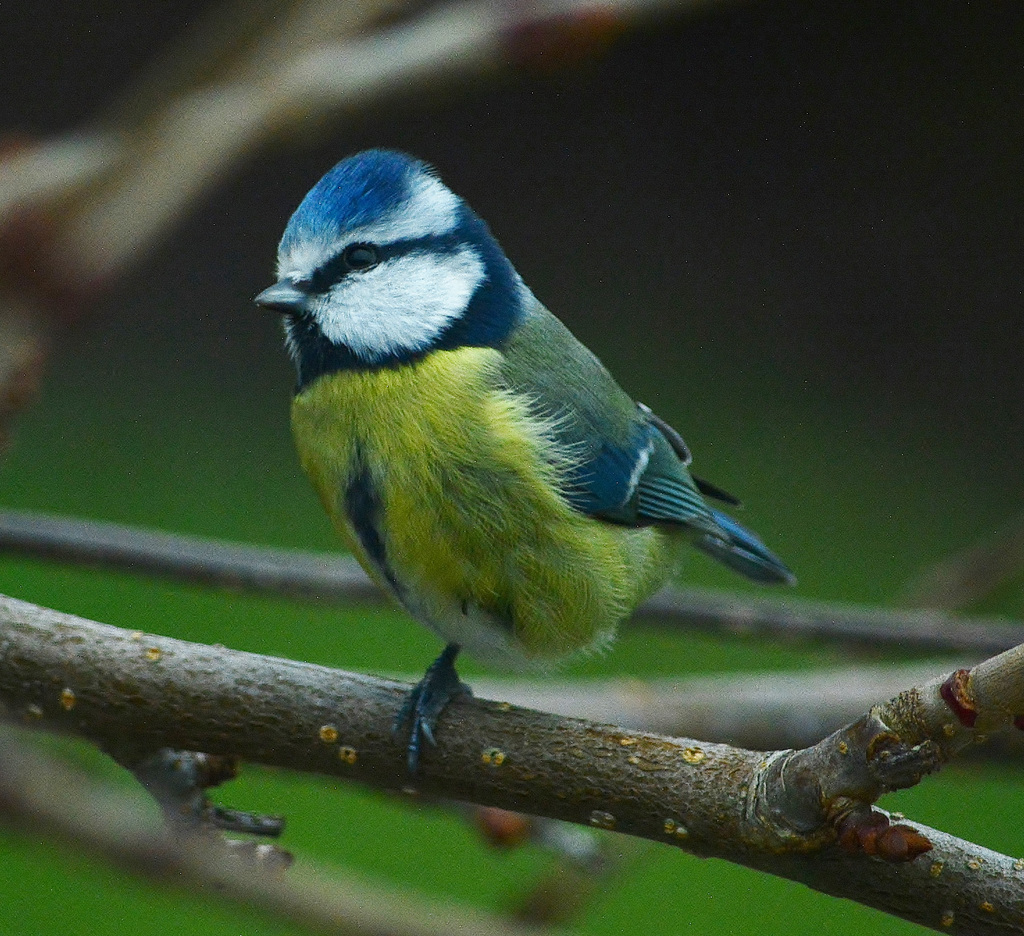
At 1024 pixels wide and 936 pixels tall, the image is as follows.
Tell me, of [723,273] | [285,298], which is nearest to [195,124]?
[285,298]

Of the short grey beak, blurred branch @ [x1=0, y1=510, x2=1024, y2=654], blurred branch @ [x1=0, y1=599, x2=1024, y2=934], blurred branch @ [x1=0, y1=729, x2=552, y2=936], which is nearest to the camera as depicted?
blurred branch @ [x1=0, y1=729, x2=552, y2=936]

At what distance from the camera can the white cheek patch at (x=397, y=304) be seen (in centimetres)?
114

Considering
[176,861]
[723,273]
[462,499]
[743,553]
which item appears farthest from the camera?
[723,273]

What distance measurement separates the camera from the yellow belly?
1096 millimetres

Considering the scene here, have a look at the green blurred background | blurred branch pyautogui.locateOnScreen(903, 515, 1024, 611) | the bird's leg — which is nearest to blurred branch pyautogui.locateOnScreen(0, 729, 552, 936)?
the bird's leg

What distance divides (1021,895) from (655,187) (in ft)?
10.0

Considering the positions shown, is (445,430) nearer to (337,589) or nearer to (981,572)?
(337,589)

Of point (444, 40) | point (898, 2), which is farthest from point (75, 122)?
point (444, 40)

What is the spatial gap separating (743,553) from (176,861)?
0.96 meters

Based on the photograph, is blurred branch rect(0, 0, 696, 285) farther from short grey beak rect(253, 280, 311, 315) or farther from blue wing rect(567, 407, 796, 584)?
blue wing rect(567, 407, 796, 584)

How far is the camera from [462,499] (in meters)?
1.09

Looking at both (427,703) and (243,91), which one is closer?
(243,91)

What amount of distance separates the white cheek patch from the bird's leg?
11.1 inches

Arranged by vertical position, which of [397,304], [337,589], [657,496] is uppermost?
[397,304]
